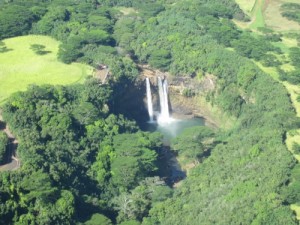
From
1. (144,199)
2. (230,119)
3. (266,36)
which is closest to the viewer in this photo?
(144,199)

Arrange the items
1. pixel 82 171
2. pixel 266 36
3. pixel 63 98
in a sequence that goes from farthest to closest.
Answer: pixel 266 36 → pixel 63 98 → pixel 82 171

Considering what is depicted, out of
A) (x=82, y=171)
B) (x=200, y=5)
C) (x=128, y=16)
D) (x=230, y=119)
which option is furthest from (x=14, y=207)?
(x=200, y=5)

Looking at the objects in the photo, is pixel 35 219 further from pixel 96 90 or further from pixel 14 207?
pixel 96 90

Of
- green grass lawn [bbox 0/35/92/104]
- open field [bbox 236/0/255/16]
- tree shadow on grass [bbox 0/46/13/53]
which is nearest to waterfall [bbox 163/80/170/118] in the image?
green grass lawn [bbox 0/35/92/104]

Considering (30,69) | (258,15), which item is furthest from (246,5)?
(30,69)

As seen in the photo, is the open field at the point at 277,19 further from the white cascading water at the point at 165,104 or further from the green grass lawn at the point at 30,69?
the green grass lawn at the point at 30,69

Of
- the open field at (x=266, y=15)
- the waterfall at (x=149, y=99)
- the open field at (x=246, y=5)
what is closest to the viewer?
Result: the waterfall at (x=149, y=99)

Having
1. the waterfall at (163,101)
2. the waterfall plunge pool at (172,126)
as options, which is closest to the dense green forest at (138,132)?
the waterfall at (163,101)
